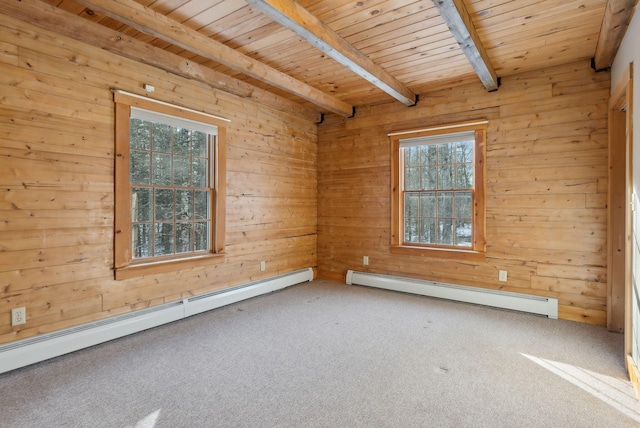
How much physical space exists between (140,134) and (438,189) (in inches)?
140

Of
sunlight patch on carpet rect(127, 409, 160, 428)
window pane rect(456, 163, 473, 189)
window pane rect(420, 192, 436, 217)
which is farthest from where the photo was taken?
window pane rect(420, 192, 436, 217)

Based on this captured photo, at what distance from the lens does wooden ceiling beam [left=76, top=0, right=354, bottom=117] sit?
244 cm

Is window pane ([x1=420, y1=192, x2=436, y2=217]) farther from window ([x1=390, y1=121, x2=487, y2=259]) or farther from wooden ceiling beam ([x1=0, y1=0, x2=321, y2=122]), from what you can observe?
wooden ceiling beam ([x1=0, y1=0, x2=321, y2=122])

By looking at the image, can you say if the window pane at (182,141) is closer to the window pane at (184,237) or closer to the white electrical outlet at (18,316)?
the window pane at (184,237)

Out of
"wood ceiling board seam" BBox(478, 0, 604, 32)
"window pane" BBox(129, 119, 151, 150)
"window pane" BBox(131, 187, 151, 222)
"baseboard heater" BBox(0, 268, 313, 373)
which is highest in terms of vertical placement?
"wood ceiling board seam" BBox(478, 0, 604, 32)

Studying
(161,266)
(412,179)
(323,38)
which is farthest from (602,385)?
(161,266)

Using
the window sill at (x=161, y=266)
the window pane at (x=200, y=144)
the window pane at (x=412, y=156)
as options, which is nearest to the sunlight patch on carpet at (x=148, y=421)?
the window sill at (x=161, y=266)

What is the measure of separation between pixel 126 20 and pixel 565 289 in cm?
477

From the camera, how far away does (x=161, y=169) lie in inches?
137

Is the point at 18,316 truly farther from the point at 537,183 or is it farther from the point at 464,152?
the point at 537,183

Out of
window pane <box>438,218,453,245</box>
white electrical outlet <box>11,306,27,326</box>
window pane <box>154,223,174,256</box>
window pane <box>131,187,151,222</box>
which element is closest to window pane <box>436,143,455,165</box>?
window pane <box>438,218,453,245</box>

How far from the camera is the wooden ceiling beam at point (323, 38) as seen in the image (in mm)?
2340

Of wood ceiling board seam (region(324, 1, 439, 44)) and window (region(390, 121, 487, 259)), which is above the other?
wood ceiling board seam (region(324, 1, 439, 44))

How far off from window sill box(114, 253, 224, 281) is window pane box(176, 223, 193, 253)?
0.48ft
